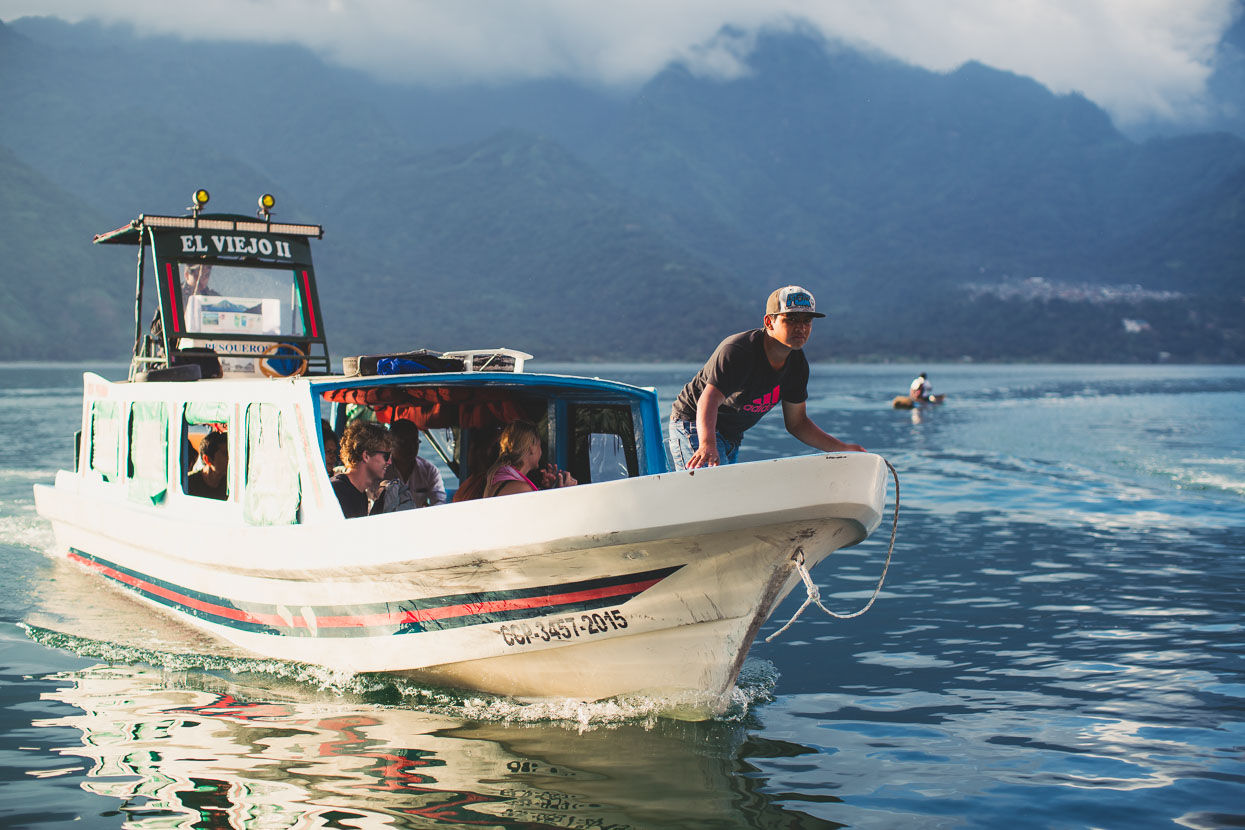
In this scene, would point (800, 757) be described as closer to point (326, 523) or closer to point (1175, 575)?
point (326, 523)

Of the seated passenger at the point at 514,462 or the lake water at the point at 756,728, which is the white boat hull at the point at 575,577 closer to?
the lake water at the point at 756,728

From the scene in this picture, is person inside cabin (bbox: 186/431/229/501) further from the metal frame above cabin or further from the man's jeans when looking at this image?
the man's jeans

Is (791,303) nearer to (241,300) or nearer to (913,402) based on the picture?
(241,300)

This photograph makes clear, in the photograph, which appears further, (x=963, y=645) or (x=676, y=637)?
(x=963, y=645)

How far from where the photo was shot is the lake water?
582 centimetres

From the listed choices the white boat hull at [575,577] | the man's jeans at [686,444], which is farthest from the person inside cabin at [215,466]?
the man's jeans at [686,444]

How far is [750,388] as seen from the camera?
7.31 meters

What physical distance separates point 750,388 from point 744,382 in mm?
159

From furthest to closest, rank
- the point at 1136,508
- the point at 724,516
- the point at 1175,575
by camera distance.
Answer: the point at 1136,508 < the point at 1175,575 < the point at 724,516

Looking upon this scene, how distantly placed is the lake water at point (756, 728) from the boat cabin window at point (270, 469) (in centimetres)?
122

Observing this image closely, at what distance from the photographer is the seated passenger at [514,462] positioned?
7012mm

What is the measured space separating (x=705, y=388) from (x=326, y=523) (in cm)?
257

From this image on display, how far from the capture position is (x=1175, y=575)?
1243 centimetres


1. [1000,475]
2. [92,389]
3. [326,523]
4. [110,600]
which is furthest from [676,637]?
[1000,475]
